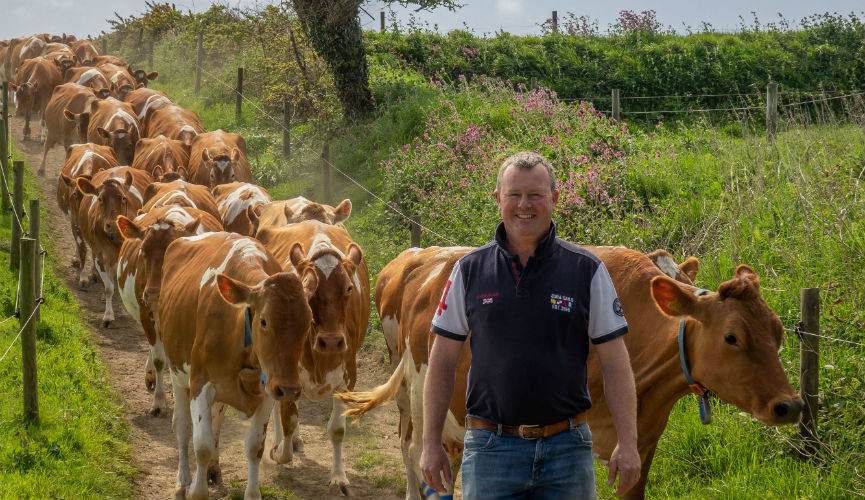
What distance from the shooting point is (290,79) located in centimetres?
2122

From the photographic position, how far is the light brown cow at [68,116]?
59.3 feet

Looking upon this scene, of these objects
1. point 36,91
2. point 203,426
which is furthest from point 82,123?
point 203,426

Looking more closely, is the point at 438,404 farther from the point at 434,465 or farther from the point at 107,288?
the point at 107,288

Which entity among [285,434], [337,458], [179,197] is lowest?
[337,458]

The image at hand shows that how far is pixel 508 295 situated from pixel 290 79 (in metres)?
18.6

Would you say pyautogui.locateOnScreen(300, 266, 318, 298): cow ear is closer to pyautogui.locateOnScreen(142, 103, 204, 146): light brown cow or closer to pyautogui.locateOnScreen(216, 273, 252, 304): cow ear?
pyautogui.locateOnScreen(216, 273, 252, 304): cow ear

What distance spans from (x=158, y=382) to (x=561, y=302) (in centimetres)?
643

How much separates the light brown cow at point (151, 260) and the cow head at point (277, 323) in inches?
89.2

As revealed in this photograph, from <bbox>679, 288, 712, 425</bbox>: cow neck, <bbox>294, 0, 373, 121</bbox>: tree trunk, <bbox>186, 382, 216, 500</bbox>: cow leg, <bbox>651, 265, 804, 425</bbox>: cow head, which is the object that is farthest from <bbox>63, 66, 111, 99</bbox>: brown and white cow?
<bbox>651, 265, 804, 425</bbox>: cow head

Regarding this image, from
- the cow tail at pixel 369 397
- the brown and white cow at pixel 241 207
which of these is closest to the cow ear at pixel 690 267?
the cow tail at pixel 369 397

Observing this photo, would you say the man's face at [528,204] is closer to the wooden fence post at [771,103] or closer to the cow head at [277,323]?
the cow head at [277,323]

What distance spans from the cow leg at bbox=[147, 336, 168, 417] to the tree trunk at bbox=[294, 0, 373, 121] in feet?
35.5

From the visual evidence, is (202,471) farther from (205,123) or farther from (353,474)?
(205,123)

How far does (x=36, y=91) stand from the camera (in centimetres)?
2225
